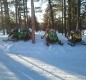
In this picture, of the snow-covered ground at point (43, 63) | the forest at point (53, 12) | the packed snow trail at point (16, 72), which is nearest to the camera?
the packed snow trail at point (16, 72)

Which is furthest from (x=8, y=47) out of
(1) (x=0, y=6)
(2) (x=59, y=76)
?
(1) (x=0, y=6)

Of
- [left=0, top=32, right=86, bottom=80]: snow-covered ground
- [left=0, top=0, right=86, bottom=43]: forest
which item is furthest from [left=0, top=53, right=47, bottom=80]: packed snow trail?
[left=0, top=0, right=86, bottom=43]: forest

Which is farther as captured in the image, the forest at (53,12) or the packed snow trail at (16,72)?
the forest at (53,12)

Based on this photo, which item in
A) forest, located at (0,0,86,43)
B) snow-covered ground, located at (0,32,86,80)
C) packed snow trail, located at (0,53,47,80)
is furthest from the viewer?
forest, located at (0,0,86,43)

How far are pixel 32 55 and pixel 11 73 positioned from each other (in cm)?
520

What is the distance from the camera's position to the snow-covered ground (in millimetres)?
10039

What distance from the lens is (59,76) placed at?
9.95 m

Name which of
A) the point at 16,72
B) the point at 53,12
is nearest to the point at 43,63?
the point at 16,72

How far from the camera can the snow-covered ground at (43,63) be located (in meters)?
10.0

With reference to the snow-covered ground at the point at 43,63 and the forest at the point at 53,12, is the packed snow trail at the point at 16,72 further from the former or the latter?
the forest at the point at 53,12

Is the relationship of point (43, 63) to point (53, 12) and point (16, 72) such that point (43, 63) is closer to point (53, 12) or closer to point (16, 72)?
point (16, 72)

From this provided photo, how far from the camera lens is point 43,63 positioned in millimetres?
12820

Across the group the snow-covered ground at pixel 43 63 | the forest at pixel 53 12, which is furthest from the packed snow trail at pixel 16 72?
the forest at pixel 53 12

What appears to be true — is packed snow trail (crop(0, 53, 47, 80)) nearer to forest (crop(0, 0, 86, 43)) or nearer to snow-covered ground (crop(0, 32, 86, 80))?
snow-covered ground (crop(0, 32, 86, 80))
